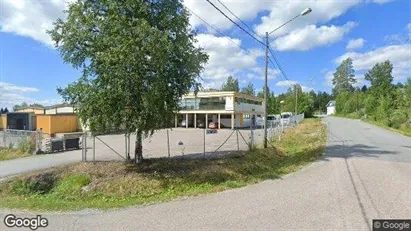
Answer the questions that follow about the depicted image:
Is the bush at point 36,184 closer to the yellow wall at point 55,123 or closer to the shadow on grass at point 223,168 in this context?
the shadow on grass at point 223,168

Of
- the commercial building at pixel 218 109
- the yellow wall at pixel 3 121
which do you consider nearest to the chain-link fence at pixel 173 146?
the commercial building at pixel 218 109

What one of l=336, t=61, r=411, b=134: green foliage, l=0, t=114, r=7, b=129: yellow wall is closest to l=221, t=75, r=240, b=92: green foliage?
l=336, t=61, r=411, b=134: green foliage

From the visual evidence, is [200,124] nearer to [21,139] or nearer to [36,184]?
[21,139]

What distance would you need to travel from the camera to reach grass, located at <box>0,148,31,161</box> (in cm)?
1754

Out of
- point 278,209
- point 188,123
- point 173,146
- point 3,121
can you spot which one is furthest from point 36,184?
point 3,121

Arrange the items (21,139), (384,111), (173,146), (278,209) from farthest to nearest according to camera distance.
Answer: (384,111) < (173,146) < (21,139) < (278,209)

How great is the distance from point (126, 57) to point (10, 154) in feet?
45.3

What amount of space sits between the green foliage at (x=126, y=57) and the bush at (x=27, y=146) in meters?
10.5

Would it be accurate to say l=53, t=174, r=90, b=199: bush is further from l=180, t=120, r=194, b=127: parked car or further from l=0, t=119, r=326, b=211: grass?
l=180, t=120, r=194, b=127: parked car

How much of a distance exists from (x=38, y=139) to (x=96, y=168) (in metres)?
10.3

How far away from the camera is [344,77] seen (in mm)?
115750

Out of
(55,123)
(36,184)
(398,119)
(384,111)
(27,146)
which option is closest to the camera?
(36,184)

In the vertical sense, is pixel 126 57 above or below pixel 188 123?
above

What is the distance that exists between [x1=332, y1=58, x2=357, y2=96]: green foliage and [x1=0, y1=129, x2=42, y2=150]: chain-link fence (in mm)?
114149
